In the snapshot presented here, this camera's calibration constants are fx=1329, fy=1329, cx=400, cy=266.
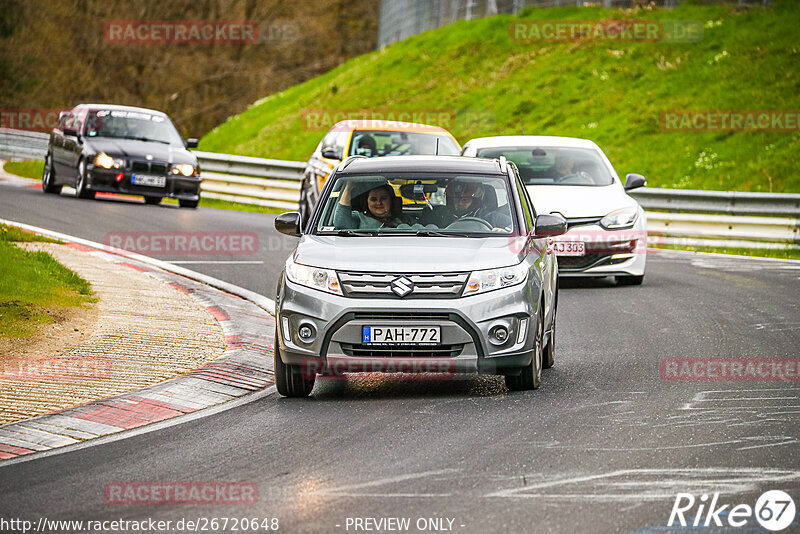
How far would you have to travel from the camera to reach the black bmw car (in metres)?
24.9

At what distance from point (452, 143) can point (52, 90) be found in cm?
4661

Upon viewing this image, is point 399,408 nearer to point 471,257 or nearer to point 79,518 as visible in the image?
point 471,257

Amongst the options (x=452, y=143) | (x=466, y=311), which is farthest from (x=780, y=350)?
(x=452, y=143)

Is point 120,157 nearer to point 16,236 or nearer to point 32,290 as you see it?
point 16,236

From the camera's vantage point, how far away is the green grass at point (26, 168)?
3357 cm

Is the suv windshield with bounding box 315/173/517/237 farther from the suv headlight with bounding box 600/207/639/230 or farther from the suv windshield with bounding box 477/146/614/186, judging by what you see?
the suv windshield with bounding box 477/146/614/186

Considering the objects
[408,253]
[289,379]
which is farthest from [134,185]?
[408,253]

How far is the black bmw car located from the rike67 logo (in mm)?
19948

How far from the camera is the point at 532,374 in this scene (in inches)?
357

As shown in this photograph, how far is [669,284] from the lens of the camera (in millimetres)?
16234

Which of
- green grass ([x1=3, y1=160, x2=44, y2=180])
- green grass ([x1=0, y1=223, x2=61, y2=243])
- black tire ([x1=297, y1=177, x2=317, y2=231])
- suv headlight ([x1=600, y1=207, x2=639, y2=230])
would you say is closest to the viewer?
suv headlight ([x1=600, y1=207, x2=639, y2=230])

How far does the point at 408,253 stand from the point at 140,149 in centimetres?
1727

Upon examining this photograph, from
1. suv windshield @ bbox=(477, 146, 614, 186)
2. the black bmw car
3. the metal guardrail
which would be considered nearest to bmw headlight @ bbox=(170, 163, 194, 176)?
the black bmw car

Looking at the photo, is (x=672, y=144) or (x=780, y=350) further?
(x=672, y=144)
